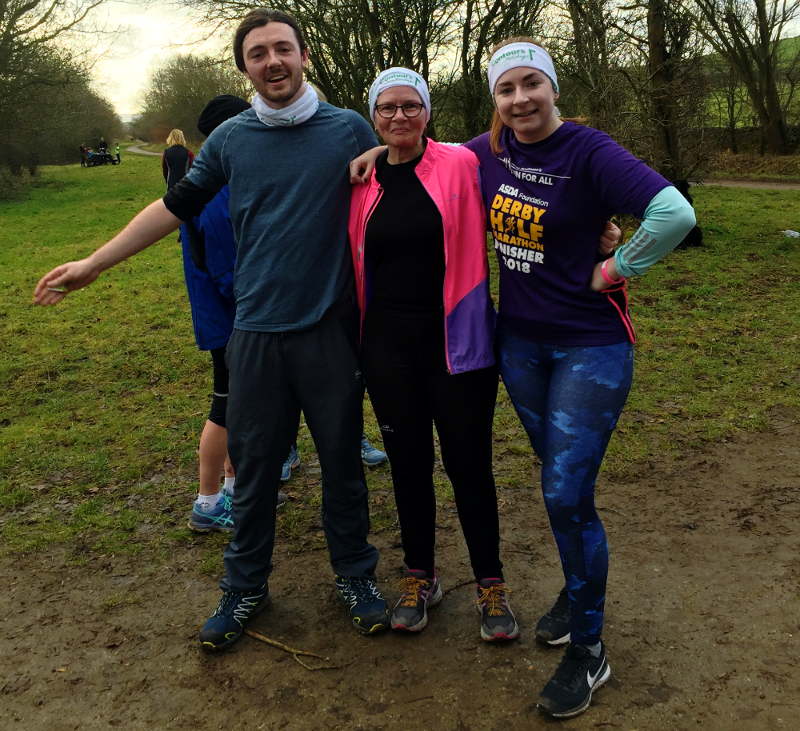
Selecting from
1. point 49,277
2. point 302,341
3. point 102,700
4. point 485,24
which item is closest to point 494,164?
point 302,341

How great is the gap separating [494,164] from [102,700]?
2.50 m

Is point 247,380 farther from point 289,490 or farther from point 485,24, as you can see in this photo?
point 485,24

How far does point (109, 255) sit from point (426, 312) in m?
1.26

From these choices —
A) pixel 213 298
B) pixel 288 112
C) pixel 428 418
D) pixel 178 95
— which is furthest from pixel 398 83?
pixel 178 95

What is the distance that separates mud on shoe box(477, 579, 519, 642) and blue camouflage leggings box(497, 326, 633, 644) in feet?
1.06

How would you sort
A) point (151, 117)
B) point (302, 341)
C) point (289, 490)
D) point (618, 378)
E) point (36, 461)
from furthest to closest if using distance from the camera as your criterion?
point (151, 117)
point (36, 461)
point (289, 490)
point (302, 341)
point (618, 378)

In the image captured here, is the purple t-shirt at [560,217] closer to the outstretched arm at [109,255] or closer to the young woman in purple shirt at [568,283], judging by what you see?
the young woman in purple shirt at [568,283]

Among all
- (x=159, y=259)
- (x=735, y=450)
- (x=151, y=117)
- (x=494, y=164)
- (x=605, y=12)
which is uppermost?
(x=151, y=117)

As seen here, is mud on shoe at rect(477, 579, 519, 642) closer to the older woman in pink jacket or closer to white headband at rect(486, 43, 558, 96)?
the older woman in pink jacket

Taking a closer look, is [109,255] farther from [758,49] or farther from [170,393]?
[758,49]

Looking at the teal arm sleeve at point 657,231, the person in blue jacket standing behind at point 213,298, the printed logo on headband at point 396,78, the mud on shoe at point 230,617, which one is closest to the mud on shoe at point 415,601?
the mud on shoe at point 230,617

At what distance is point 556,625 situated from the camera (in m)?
2.92

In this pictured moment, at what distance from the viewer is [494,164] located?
2.62m

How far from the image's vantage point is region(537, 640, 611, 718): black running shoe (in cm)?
253
